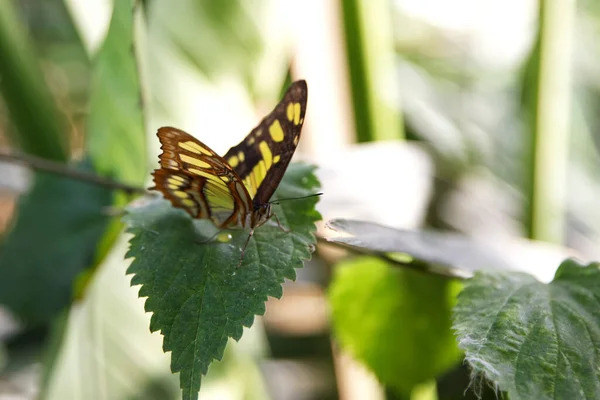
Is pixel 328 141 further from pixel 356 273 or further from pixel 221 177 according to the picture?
pixel 221 177

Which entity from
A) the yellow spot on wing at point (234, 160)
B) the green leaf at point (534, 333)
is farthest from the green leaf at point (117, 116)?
the green leaf at point (534, 333)

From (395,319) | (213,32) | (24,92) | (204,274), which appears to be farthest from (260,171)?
(24,92)

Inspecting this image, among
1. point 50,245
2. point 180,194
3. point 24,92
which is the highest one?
point 24,92

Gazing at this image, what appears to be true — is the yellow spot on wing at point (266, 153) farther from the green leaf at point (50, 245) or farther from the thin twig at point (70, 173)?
the green leaf at point (50, 245)

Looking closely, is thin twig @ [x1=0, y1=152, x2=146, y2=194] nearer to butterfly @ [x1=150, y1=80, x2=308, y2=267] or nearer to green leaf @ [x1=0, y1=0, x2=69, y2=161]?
butterfly @ [x1=150, y1=80, x2=308, y2=267]

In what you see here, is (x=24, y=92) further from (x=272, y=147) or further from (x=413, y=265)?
(x=413, y=265)

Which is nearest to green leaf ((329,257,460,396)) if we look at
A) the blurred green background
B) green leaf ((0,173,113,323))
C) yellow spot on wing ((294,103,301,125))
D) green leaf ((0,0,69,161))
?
the blurred green background
